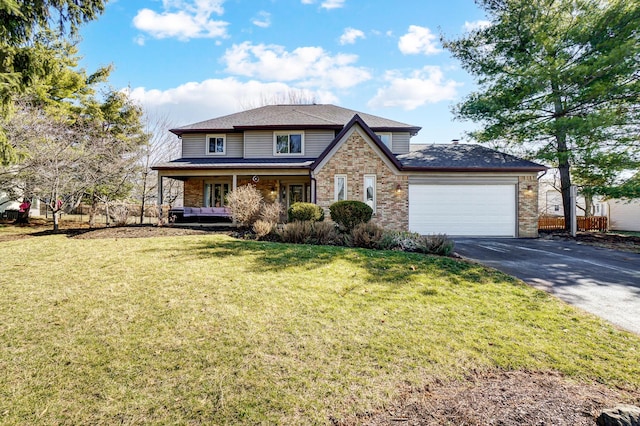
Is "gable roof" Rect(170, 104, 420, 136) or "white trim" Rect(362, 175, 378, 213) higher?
"gable roof" Rect(170, 104, 420, 136)

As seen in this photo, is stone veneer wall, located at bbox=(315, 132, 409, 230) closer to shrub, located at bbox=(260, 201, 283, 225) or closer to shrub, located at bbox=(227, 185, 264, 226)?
shrub, located at bbox=(260, 201, 283, 225)

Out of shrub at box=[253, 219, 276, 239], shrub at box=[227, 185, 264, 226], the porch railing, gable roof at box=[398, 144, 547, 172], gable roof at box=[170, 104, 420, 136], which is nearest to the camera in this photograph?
shrub at box=[253, 219, 276, 239]

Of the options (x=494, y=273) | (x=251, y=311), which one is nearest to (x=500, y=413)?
(x=251, y=311)

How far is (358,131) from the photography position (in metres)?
14.2

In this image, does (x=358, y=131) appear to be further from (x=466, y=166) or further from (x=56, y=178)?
(x=56, y=178)

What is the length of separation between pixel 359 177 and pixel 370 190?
2.71ft

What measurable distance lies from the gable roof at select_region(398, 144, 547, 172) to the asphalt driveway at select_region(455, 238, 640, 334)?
12.7ft

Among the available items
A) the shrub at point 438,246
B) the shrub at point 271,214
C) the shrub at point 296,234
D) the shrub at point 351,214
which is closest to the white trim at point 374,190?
the shrub at point 351,214

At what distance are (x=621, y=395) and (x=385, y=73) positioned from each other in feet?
56.3

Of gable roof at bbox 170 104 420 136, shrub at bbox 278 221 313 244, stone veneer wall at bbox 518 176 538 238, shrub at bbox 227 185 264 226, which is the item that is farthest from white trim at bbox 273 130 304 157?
stone veneer wall at bbox 518 176 538 238

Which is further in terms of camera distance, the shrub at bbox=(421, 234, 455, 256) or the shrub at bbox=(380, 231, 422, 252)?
the shrub at bbox=(380, 231, 422, 252)

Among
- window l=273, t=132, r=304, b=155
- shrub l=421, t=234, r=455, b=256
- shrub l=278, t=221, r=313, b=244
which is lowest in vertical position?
shrub l=421, t=234, r=455, b=256

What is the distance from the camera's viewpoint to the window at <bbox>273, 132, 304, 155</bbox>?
1820 cm

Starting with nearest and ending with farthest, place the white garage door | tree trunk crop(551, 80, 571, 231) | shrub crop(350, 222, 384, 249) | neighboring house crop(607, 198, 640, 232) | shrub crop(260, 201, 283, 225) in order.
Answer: shrub crop(350, 222, 384, 249)
shrub crop(260, 201, 283, 225)
the white garage door
tree trunk crop(551, 80, 571, 231)
neighboring house crop(607, 198, 640, 232)
